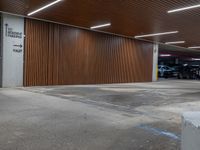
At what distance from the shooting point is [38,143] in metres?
3.12

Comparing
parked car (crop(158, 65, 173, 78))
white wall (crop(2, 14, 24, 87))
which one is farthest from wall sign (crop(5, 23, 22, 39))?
parked car (crop(158, 65, 173, 78))

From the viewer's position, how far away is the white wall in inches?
394

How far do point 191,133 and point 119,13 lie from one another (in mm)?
8401

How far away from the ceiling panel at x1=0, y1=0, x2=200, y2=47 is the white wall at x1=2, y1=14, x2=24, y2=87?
2.53 ft

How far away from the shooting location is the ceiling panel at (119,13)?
8125 millimetres

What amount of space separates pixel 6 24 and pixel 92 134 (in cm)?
838

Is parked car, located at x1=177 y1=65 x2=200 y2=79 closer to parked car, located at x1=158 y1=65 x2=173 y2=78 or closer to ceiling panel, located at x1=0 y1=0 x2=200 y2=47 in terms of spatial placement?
parked car, located at x1=158 y1=65 x2=173 y2=78

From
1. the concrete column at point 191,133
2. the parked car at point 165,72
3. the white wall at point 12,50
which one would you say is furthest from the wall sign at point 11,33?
the parked car at point 165,72

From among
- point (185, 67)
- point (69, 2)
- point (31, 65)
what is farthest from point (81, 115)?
point (185, 67)

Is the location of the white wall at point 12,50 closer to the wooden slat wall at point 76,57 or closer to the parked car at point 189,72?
the wooden slat wall at point 76,57

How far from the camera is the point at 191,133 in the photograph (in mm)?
1744

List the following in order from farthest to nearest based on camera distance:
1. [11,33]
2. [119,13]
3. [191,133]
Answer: [11,33] < [119,13] < [191,133]

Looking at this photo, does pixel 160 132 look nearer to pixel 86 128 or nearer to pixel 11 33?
pixel 86 128

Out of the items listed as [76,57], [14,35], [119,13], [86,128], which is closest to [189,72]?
[76,57]
